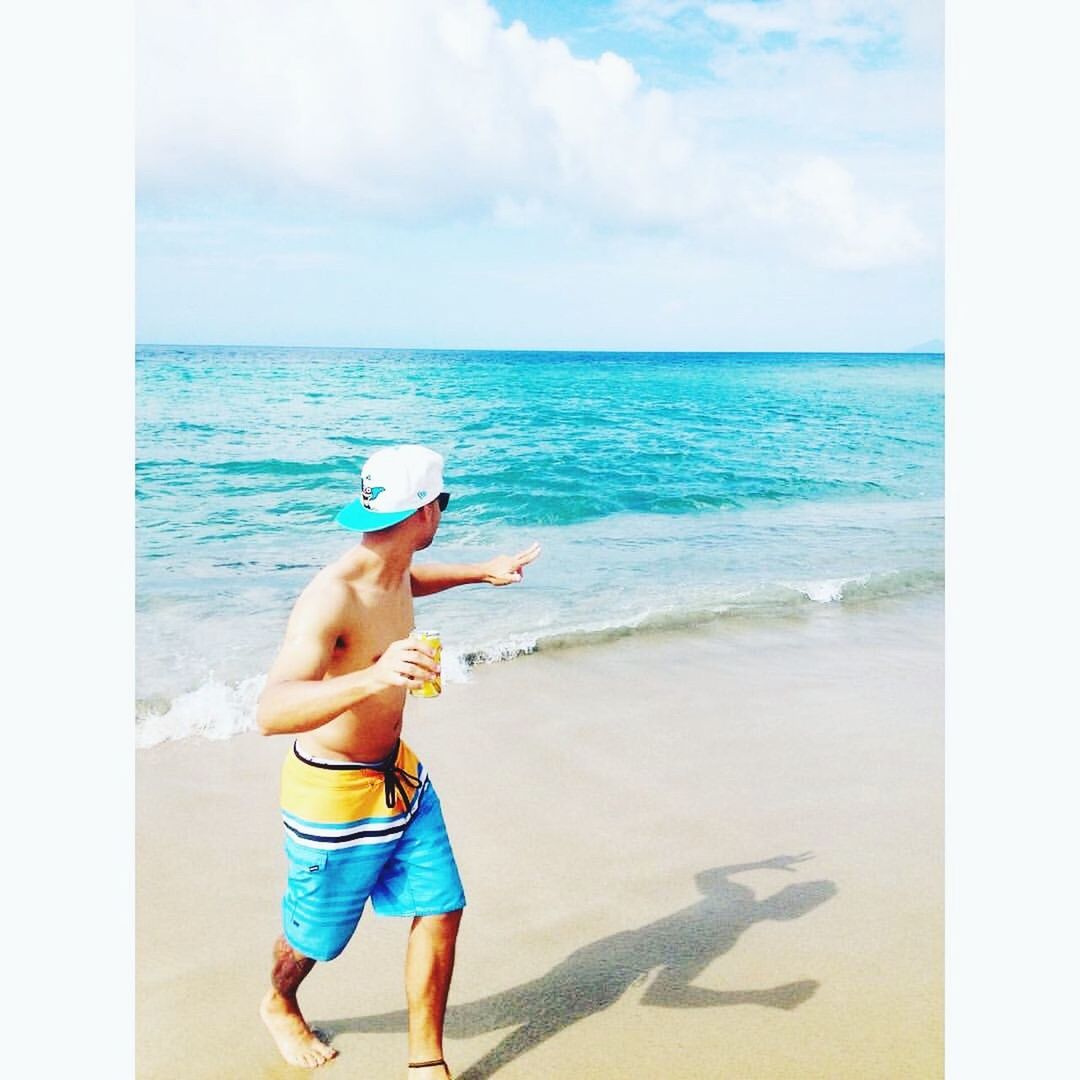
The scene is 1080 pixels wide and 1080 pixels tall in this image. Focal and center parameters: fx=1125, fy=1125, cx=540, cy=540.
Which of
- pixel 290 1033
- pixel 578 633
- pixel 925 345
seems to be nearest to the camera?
pixel 290 1033

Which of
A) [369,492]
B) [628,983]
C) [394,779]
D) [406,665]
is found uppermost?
[369,492]

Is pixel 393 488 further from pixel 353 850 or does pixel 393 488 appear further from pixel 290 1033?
pixel 290 1033

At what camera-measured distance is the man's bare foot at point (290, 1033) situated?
2.05 metres

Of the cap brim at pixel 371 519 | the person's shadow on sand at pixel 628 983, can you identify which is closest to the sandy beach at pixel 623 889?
the person's shadow on sand at pixel 628 983

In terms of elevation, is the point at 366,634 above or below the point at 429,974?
above

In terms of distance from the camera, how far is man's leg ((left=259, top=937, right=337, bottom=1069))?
6.66 feet

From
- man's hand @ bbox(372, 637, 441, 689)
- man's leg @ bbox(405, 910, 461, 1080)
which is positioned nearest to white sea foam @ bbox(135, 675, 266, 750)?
man's leg @ bbox(405, 910, 461, 1080)

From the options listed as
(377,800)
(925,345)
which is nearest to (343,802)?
(377,800)

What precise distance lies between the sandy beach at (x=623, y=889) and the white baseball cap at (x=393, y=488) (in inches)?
39.8

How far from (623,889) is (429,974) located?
0.87 meters

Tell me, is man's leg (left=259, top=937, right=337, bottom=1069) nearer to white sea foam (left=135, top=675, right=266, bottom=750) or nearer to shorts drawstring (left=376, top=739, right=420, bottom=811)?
shorts drawstring (left=376, top=739, right=420, bottom=811)

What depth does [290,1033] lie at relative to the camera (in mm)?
2066
